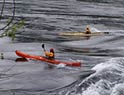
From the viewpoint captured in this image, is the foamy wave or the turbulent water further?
the turbulent water

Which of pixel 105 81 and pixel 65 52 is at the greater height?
pixel 105 81

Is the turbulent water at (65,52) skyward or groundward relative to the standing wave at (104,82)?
groundward

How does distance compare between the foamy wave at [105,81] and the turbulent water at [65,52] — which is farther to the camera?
the turbulent water at [65,52]

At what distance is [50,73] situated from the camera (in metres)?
25.4

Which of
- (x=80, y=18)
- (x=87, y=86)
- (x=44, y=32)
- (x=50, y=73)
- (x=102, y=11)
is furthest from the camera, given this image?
(x=102, y=11)

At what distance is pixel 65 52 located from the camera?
3409cm

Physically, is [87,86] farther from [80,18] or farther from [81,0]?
[81,0]

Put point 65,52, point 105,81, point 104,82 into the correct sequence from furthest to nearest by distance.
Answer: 1. point 65,52
2. point 105,81
3. point 104,82

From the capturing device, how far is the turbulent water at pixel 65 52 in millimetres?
21719

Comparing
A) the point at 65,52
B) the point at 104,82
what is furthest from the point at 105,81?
the point at 65,52

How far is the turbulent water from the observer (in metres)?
21.7

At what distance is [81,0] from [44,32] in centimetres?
3868

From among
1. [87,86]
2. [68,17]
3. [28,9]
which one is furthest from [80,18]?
[87,86]

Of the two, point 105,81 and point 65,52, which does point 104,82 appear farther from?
point 65,52
